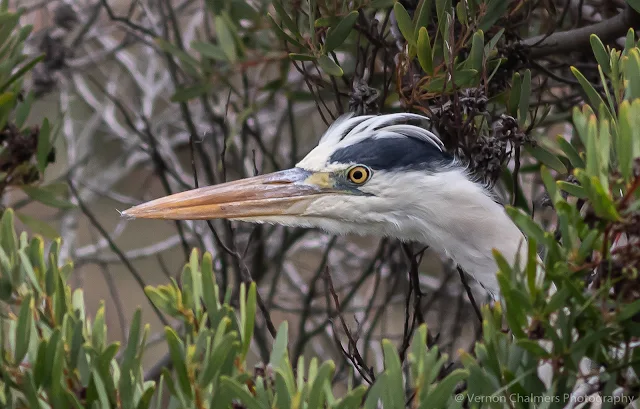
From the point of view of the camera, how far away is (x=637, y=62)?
3.42ft

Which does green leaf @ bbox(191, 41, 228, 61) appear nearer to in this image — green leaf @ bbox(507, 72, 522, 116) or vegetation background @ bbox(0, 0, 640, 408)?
vegetation background @ bbox(0, 0, 640, 408)

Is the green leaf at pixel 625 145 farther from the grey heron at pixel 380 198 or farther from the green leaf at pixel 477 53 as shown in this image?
the grey heron at pixel 380 198

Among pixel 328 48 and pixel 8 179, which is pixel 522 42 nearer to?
pixel 328 48

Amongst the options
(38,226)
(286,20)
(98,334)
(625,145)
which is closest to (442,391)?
(625,145)

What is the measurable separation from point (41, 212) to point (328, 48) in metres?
3.42

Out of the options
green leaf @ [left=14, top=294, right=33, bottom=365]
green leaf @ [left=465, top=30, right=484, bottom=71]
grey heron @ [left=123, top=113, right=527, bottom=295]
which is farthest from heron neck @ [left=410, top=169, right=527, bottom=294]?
green leaf @ [left=14, top=294, right=33, bottom=365]

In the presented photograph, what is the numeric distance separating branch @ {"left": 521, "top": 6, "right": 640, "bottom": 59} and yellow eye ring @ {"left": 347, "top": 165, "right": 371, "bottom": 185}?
0.39 meters

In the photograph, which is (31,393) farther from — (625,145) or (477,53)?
(477,53)

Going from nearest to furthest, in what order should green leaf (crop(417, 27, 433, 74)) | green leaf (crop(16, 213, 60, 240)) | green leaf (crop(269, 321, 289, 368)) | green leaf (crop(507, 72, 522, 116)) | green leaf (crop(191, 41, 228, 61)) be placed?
green leaf (crop(269, 321, 289, 368)), green leaf (crop(417, 27, 433, 74)), green leaf (crop(507, 72, 522, 116)), green leaf (crop(16, 213, 60, 240)), green leaf (crop(191, 41, 228, 61))

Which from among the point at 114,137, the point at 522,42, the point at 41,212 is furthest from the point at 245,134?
the point at 41,212

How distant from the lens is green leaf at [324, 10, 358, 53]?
4.93 ft

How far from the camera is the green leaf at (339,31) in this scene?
1502 mm

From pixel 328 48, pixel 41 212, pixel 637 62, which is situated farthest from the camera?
pixel 41 212

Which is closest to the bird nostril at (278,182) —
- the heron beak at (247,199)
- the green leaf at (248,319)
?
the heron beak at (247,199)
